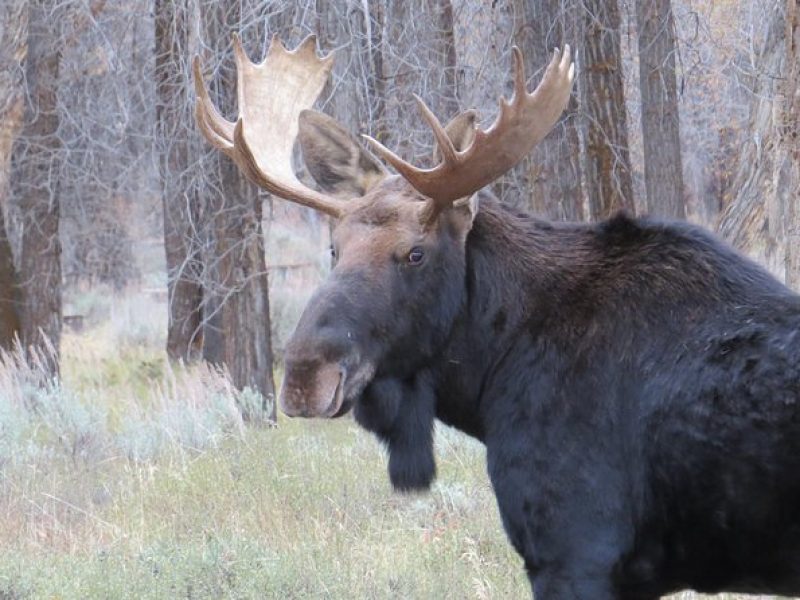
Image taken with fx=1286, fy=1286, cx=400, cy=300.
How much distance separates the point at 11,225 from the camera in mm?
16953

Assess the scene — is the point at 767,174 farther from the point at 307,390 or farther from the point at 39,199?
the point at 39,199

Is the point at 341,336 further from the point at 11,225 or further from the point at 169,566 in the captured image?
the point at 11,225

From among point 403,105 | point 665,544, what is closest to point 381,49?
point 403,105

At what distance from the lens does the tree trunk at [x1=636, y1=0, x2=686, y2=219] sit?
9.96 meters

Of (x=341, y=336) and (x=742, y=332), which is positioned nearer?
(x=742, y=332)

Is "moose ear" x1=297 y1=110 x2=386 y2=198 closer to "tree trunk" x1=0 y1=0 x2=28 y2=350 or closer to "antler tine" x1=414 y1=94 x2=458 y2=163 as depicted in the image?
"antler tine" x1=414 y1=94 x2=458 y2=163

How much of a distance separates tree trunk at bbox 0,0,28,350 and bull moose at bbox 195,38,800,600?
9.87m

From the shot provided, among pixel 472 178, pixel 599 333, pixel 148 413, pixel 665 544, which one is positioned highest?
pixel 472 178

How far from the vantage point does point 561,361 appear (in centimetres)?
464

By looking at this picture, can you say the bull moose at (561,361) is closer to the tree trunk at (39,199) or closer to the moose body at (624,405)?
the moose body at (624,405)

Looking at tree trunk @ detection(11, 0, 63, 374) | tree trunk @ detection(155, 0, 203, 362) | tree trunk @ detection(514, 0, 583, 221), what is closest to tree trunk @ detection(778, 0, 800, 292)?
tree trunk @ detection(514, 0, 583, 221)

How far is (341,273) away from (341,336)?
0.27m

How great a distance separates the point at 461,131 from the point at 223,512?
3411 millimetres

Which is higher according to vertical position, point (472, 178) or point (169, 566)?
point (472, 178)
